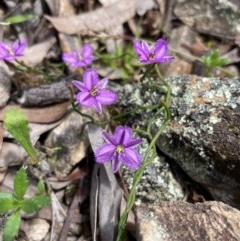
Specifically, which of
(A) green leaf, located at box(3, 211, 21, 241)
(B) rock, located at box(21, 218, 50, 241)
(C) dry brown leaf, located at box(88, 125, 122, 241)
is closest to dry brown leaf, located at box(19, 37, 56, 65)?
(C) dry brown leaf, located at box(88, 125, 122, 241)

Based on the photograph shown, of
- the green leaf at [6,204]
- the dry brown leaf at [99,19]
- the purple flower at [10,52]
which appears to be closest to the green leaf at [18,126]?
the green leaf at [6,204]

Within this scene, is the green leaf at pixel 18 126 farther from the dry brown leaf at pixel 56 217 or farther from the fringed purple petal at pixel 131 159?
the fringed purple petal at pixel 131 159

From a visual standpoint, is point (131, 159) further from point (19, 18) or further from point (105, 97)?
point (19, 18)

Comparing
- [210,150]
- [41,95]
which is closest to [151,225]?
[210,150]

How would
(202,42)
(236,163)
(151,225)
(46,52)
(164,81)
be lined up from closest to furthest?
(151,225) < (236,163) < (164,81) < (46,52) < (202,42)

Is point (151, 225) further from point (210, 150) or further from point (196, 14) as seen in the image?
point (196, 14)

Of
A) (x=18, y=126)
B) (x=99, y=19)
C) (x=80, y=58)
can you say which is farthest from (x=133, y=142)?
(x=99, y=19)
